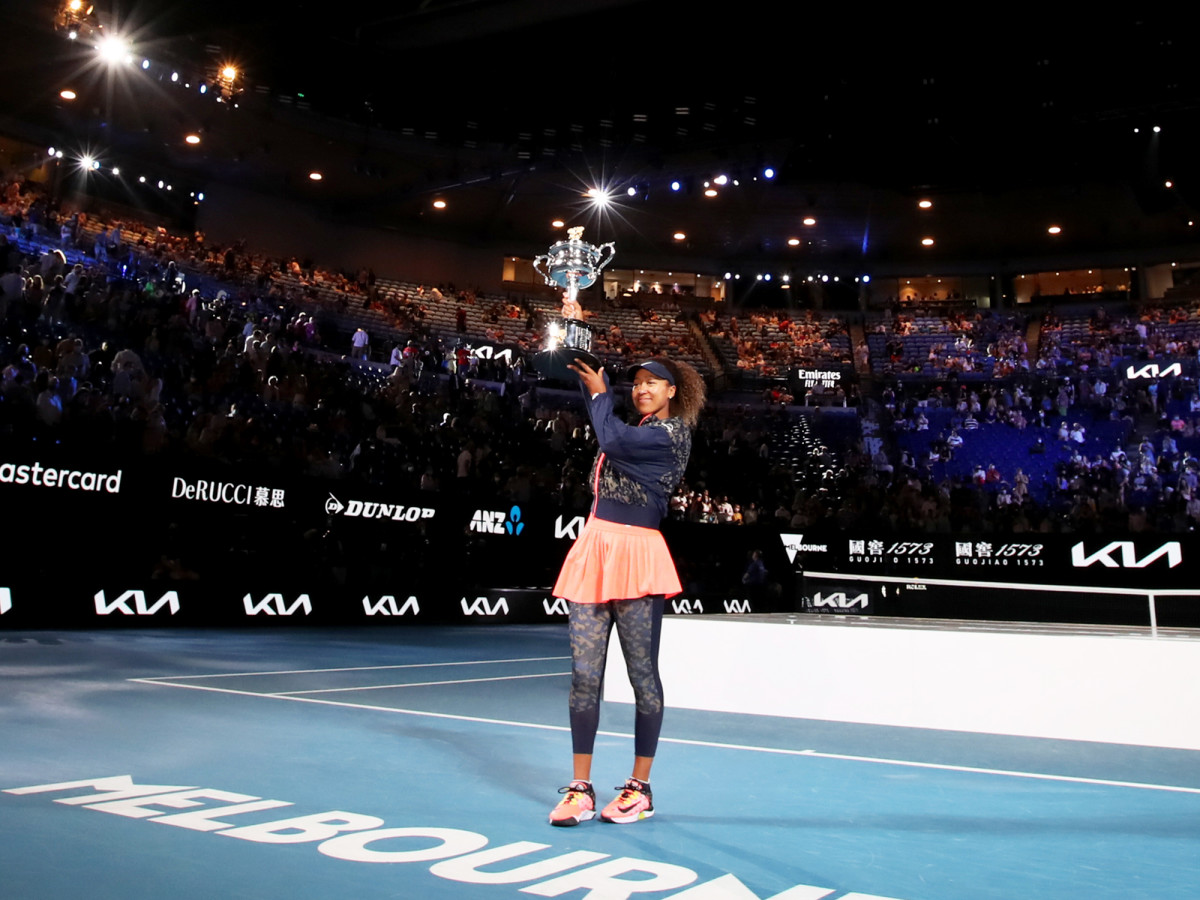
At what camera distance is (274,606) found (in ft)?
41.7

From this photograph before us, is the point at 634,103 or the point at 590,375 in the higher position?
the point at 634,103

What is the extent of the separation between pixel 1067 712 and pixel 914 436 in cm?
2084

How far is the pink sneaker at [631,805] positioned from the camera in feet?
10.7

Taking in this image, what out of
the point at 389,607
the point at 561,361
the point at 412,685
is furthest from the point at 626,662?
the point at 389,607

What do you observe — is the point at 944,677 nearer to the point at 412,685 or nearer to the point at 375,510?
the point at 412,685

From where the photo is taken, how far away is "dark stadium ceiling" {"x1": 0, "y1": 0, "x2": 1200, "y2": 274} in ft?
71.7

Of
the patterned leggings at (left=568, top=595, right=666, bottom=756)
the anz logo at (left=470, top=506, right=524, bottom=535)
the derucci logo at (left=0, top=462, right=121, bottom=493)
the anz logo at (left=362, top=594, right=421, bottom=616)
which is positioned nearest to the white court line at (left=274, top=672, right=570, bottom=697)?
the patterned leggings at (left=568, top=595, right=666, bottom=756)

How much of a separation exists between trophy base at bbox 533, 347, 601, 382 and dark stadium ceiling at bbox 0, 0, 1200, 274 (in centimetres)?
1977

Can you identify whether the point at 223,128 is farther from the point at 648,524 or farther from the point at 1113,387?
the point at 648,524

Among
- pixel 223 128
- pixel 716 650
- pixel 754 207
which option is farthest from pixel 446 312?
pixel 716 650

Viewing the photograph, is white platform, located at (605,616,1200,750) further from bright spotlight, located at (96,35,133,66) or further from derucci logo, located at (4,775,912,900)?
bright spotlight, located at (96,35,133,66)

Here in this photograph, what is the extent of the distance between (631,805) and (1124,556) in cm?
1551

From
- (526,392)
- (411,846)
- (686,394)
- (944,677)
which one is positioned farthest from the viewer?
(526,392)

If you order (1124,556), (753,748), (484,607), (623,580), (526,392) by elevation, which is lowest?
(753,748)
